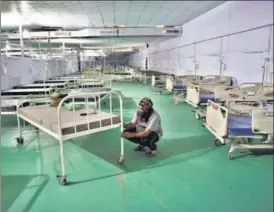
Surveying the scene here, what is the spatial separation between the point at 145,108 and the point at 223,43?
14.5 ft

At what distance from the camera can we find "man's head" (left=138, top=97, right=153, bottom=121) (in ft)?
9.44

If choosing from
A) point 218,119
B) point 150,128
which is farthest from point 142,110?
point 218,119

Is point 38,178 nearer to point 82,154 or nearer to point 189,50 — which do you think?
point 82,154

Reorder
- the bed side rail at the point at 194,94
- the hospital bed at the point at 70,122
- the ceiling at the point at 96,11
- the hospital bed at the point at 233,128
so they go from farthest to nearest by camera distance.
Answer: the ceiling at the point at 96,11 < the bed side rail at the point at 194,94 < the hospital bed at the point at 233,128 < the hospital bed at the point at 70,122

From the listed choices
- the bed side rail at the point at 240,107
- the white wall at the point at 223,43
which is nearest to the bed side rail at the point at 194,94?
the white wall at the point at 223,43

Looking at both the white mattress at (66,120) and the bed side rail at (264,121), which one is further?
the white mattress at (66,120)

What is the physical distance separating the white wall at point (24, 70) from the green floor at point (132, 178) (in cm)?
250

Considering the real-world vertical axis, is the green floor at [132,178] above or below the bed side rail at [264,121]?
below

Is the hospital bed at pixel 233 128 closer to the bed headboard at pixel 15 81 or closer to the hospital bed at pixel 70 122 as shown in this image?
the hospital bed at pixel 70 122

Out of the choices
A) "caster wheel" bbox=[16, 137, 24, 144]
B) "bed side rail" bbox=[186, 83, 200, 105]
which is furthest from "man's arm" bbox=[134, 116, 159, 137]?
"bed side rail" bbox=[186, 83, 200, 105]

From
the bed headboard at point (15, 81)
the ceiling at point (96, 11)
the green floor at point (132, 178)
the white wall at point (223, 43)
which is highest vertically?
the ceiling at point (96, 11)

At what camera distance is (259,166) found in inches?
101

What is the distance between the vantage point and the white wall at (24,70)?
5598 mm

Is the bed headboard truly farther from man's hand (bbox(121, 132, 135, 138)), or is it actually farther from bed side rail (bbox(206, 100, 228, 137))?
bed side rail (bbox(206, 100, 228, 137))
